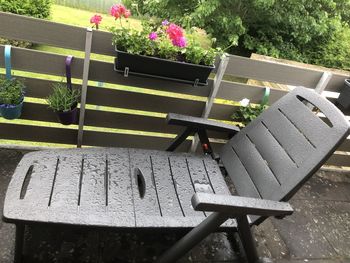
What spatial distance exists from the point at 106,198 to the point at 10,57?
1.14m

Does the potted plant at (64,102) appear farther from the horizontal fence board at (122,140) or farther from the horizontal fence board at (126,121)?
the horizontal fence board at (122,140)

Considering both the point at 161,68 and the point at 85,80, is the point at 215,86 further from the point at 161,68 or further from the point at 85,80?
the point at 85,80

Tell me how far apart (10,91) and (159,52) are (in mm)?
990

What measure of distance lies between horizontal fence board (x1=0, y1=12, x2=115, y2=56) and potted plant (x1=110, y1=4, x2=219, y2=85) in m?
0.15

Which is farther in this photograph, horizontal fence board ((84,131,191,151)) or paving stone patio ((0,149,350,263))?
horizontal fence board ((84,131,191,151))

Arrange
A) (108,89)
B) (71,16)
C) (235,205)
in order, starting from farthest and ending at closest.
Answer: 1. (71,16)
2. (108,89)
3. (235,205)

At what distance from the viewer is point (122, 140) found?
264 cm

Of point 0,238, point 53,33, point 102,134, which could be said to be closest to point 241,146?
point 102,134

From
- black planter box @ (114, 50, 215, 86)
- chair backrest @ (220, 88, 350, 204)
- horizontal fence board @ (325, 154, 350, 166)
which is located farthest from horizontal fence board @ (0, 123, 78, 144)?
horizontal fence board @ (325, 154, 350, 166)

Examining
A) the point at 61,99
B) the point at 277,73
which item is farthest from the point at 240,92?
the point at 61,99

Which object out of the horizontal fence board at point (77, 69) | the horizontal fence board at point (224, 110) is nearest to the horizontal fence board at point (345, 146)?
the horizontal fence board at point (224, 110)

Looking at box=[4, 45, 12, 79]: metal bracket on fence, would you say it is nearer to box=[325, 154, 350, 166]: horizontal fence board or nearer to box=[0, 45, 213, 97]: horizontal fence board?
box=[0, 45, 213, 97]: horizontal fence board

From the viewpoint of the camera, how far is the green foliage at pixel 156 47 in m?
1.92

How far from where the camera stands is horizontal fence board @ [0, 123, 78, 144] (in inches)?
93.0
